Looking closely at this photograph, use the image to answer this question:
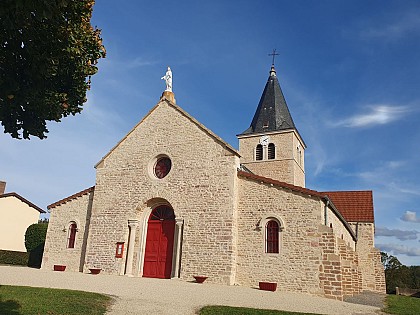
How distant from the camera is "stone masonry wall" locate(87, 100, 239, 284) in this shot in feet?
52.3

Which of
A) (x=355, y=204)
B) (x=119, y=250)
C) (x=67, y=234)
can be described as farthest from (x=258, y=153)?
(x=67, y=234)

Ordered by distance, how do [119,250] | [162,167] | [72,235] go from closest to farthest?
[119,250] → [162,167] → [72,235]

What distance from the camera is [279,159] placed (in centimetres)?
2906

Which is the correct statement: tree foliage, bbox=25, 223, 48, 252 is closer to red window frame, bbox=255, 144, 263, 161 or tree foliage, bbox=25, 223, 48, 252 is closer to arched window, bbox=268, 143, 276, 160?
red window frame, bbox=255, 144, 263, 161

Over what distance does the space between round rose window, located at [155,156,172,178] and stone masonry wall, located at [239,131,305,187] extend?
12.5 metres

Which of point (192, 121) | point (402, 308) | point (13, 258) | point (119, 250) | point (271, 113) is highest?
point (271, 113)

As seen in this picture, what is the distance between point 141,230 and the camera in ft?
59.0

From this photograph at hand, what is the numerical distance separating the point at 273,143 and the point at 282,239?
15404mm

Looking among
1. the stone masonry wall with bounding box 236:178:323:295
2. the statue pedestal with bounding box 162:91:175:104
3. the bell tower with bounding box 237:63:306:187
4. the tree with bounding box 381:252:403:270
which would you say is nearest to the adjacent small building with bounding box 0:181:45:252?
the statue pedestal with bounding box 162:91:175:104

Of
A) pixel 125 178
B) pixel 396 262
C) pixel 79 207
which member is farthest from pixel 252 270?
pixel 396 262

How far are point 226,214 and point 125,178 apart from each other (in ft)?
20.2

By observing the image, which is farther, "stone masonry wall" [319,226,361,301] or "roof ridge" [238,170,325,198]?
"roof ridge" [238,170,325,198]

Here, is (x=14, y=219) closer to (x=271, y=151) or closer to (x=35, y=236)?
(x=35, y=236)

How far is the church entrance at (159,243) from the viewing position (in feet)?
56.2
